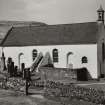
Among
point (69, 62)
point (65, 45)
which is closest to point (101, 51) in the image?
point (69, 62)

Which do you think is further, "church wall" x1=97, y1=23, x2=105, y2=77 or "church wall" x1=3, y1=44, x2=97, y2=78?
"church wall" x1=97, y1=23, x2=105, y2=77

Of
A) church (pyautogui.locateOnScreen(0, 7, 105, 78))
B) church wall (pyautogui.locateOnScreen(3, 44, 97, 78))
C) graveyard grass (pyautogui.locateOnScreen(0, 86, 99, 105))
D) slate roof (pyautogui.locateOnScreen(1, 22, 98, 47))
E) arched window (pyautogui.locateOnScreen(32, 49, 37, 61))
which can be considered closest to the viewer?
→ graveyard grass (pyautogui.locateOnScreen(0, 86, 99, 105))

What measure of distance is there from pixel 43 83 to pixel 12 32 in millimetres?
26036

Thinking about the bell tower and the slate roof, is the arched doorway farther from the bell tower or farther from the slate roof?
the bell tower

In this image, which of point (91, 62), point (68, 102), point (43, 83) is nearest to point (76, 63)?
point (91, 62)

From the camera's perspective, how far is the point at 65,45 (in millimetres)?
45688

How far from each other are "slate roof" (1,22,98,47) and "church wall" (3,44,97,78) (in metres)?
0.74

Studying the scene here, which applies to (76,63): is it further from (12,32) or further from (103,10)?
(12,32)

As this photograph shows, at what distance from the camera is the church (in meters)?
43.5

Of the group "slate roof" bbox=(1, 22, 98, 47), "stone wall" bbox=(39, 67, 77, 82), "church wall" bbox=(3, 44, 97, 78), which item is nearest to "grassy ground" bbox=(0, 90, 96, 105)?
"stone wall" bbox=(39, 67, 77, 82)

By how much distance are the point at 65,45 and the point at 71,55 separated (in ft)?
6.56

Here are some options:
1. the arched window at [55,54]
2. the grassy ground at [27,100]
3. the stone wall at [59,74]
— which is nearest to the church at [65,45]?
the arched window at [55,54]

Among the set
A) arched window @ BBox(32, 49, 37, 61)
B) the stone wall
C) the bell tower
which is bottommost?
the stone wall

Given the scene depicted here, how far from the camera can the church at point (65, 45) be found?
43500 mm
